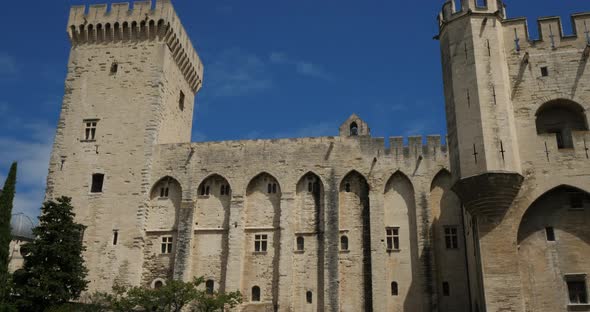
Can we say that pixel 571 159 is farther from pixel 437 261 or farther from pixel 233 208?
pixel 233 208

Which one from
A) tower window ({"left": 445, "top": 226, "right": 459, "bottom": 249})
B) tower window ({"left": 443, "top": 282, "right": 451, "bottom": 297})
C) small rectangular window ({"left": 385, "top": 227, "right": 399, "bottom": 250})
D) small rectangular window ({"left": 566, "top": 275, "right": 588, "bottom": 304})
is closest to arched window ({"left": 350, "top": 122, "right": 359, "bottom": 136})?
small rectangular window ({"left": 385, "top": 227, "right": 399, "bottom": 250})

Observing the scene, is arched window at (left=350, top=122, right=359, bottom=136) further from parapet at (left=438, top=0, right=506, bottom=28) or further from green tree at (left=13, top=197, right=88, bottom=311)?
green tree at (left=13, top=197, right=88, bottom=311)

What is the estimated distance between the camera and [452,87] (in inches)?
821

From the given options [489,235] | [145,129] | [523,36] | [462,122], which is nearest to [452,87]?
[462,122]

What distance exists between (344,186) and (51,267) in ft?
42.0

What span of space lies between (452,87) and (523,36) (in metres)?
3.24

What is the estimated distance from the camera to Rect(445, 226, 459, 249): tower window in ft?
84.3

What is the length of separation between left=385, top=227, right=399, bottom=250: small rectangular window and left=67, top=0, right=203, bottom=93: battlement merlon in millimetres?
15073

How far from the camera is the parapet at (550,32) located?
21234 millimetres

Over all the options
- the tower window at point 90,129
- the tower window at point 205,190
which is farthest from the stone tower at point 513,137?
the tower window at point 90,129

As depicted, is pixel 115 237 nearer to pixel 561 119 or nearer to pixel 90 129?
pixel 90 129

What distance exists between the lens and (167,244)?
2805 centimetres

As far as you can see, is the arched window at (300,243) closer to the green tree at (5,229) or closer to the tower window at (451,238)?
the tower window at (451,238)

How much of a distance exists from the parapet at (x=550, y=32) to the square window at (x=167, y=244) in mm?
17002
